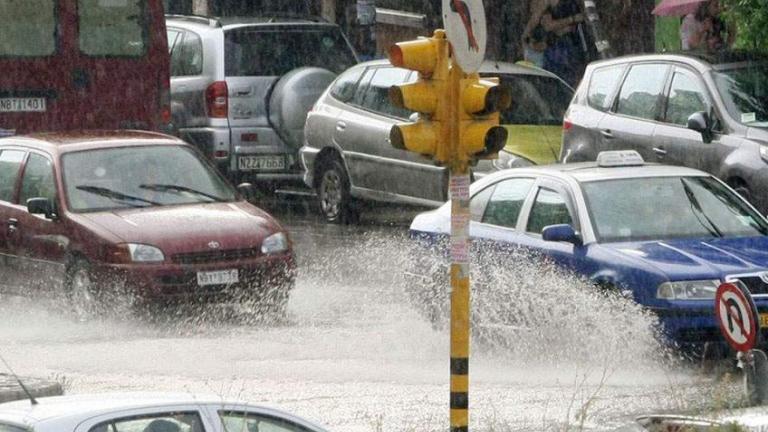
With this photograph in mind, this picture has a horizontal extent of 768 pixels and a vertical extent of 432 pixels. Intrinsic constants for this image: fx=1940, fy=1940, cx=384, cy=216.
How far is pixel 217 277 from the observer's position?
1488 centimetres

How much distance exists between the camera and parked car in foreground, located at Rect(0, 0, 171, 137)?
2073 centimetres

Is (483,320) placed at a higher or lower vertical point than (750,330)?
lower

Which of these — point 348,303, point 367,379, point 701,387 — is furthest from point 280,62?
point 701,387

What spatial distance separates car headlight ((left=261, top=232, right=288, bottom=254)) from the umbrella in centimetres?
734

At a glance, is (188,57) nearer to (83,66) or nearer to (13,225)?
(83,66)

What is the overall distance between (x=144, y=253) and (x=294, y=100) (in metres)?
7.43

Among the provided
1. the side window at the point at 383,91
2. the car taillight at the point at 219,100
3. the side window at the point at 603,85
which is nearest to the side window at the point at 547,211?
the side window at the point at 603,85

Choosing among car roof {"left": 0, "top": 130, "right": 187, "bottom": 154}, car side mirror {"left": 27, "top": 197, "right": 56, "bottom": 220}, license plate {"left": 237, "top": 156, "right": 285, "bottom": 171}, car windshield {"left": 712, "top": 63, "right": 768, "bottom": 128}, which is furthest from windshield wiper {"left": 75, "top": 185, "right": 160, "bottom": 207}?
license plate {"left": 237, "top": 156, "right": 285, "bottom": 171}

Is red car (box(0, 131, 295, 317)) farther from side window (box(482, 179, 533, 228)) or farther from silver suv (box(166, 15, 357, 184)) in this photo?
silver suv (box(166, 15, 357, 184))

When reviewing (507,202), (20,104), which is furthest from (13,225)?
(20,104)

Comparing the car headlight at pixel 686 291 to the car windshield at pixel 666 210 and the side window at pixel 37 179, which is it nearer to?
the car windshield at pixel 666 210

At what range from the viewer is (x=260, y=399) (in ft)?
38.2

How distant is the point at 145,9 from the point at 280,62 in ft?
6.98

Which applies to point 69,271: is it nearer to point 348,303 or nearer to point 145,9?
point 348,303
